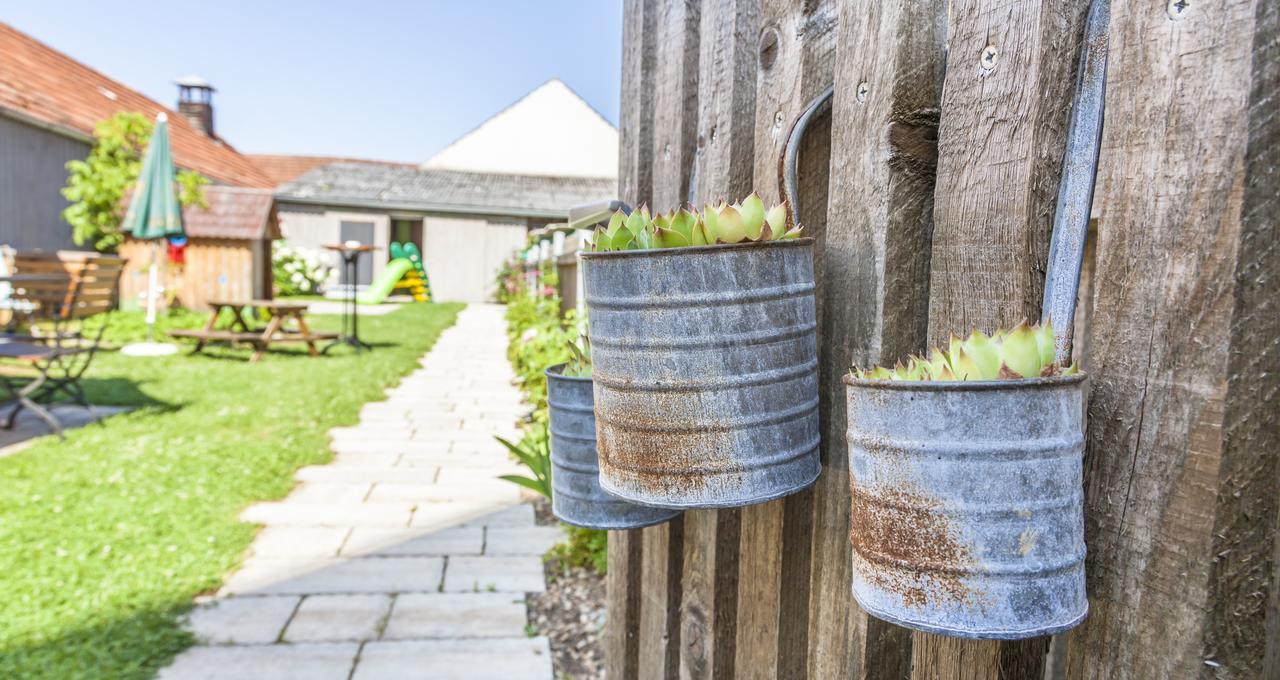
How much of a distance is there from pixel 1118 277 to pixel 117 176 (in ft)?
52.2

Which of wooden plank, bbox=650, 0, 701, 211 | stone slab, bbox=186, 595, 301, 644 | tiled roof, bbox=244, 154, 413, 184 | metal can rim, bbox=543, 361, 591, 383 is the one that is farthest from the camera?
tiled roof, bbox=244, 154, 413, 184

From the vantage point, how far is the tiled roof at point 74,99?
14.1 metres

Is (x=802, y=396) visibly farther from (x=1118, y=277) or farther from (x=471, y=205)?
(x=471, y=205)

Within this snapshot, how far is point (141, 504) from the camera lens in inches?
161

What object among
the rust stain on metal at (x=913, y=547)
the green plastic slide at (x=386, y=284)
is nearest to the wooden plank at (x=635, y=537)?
the rust stain on metal at (x=913, y=547)

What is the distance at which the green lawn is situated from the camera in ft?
9.07

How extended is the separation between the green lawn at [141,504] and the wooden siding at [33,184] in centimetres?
Result: 738

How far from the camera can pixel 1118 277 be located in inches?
29.3

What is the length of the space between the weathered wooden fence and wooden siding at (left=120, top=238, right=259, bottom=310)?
14.4 metres

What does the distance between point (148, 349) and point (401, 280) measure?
43.6ft

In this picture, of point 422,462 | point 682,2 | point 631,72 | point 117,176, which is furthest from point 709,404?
point 117,176

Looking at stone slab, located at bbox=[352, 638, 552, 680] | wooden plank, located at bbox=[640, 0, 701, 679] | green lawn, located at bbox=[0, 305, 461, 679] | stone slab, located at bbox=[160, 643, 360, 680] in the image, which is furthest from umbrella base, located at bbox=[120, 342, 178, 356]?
wooden plank, located at bbox=[640, 0, 701, 679]

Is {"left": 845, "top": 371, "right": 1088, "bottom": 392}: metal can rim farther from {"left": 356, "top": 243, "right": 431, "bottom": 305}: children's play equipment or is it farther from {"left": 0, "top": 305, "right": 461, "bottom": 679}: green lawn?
{"left": 356, "top": 243, "right": 431, "bottom": 305}: children's play equipment

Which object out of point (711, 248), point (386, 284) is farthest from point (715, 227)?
point (386, 284)
